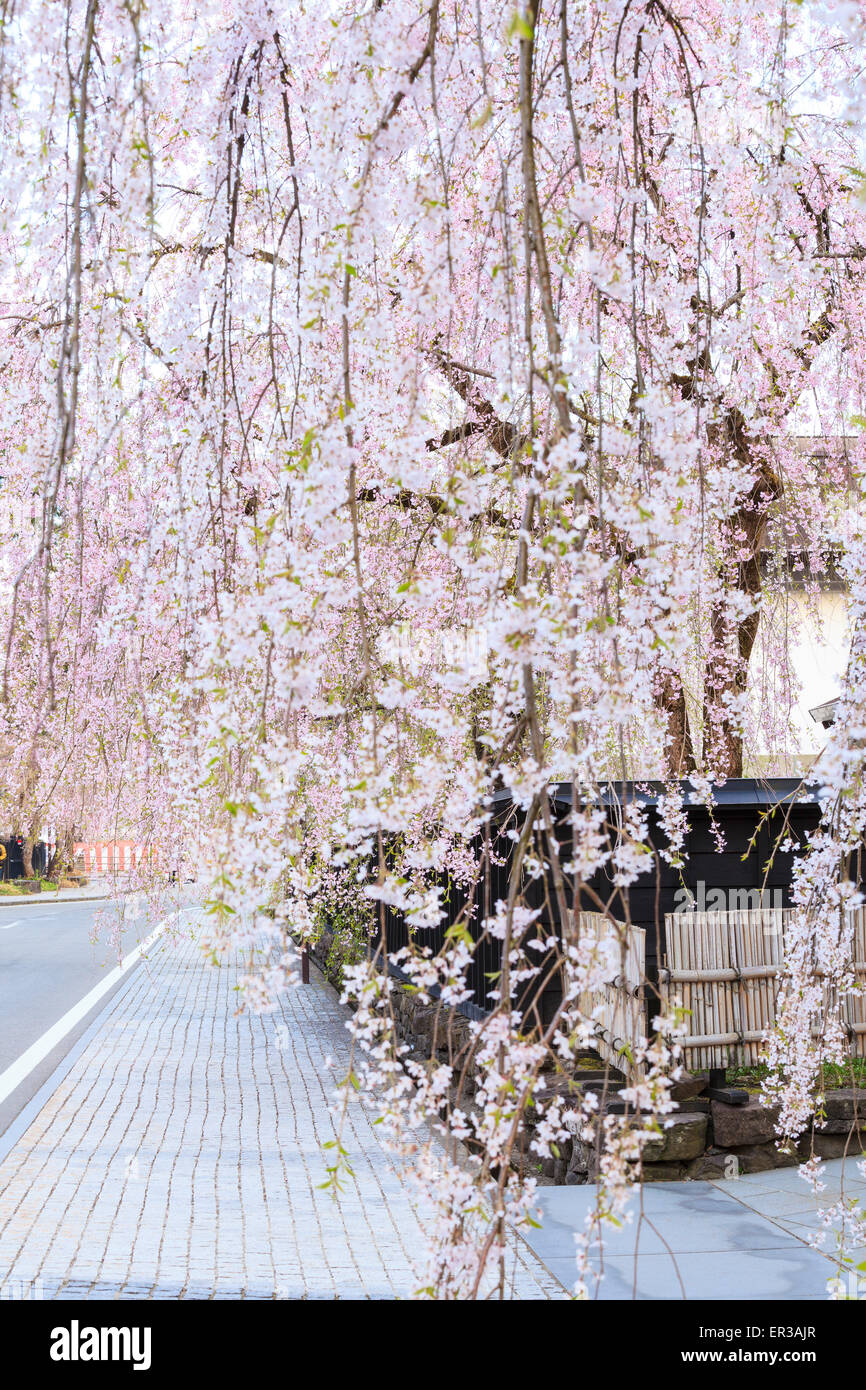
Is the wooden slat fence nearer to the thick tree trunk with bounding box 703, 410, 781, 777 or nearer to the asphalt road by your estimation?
the thick tree trunk with bounding box 703, 410, 781, 777

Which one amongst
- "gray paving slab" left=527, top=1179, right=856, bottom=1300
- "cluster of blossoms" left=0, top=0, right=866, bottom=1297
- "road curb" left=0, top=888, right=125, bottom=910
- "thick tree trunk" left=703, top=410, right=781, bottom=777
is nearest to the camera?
"cluster of blossoms" left=0, top=0, right=866, bottom=1297

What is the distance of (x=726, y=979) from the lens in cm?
664

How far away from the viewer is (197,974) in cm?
1720

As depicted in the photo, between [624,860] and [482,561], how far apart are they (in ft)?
1.72

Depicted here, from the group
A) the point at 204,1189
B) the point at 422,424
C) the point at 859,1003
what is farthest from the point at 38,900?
the point at 422,424

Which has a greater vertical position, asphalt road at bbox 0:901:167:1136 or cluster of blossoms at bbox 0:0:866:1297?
cluster of blossoms at bbox 0:0:866:1297

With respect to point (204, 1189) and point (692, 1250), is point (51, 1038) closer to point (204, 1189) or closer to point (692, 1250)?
point (204, 1189)

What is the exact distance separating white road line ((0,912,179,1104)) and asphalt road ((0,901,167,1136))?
2.3 inches

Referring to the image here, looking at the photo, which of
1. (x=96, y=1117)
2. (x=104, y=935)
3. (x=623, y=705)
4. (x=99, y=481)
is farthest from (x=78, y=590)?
(x=104, y=935)

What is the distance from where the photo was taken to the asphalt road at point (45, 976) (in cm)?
1012

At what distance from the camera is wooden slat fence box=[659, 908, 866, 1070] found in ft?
21.2

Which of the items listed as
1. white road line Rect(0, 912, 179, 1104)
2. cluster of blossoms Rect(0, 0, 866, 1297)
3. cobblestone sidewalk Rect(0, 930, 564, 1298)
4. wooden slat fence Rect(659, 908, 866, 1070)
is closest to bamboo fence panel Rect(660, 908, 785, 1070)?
wooden slat fence Rect(659, 908, 866, 1070)

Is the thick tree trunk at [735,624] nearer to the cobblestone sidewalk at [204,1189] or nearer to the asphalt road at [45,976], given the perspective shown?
the cobblestone sidewalk at [204,1189]
